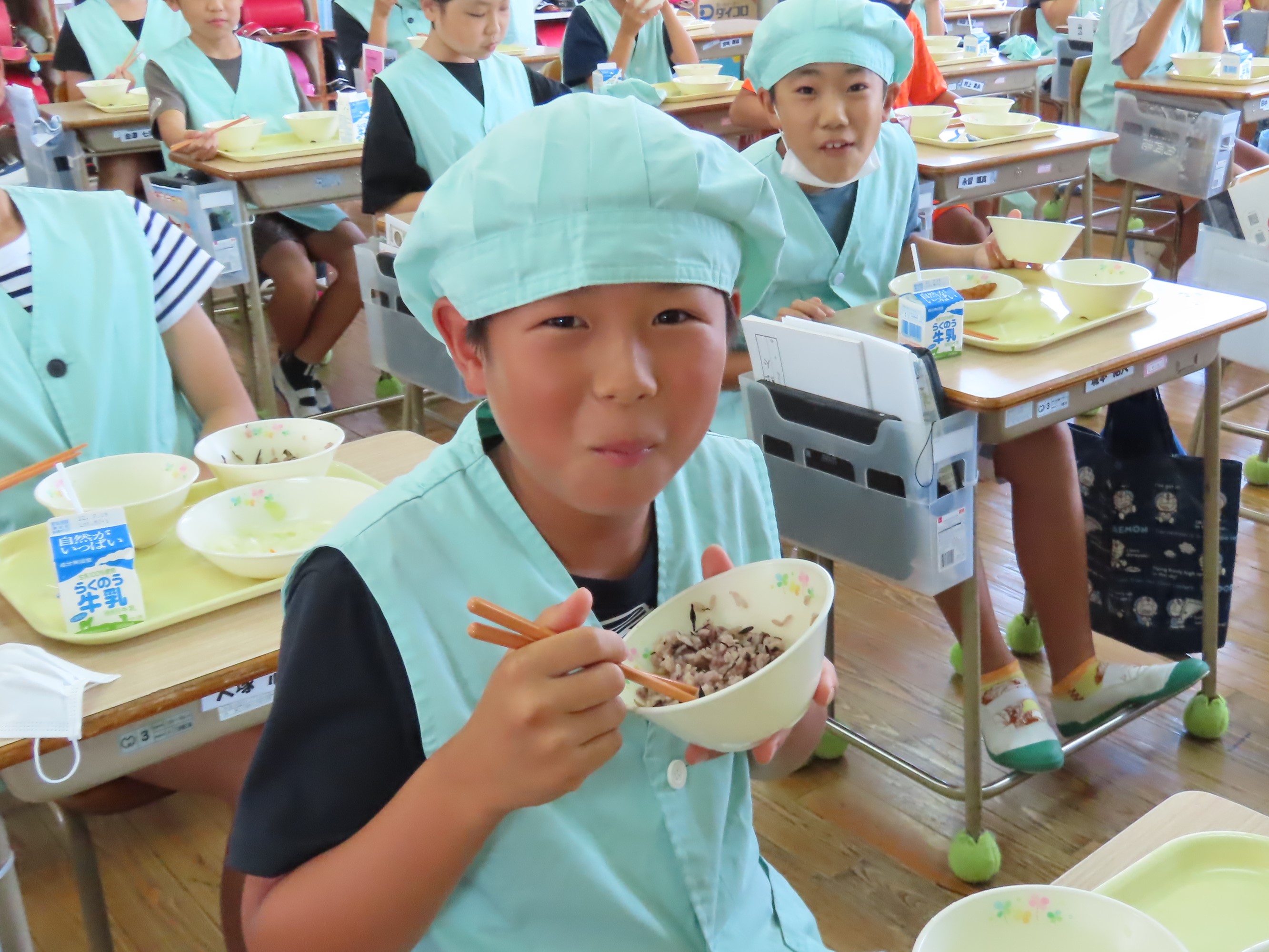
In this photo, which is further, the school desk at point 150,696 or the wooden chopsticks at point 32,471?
the wooden chopsticks at point 32,471

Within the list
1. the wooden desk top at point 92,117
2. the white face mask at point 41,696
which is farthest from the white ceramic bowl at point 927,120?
the white face mask at point 41,696

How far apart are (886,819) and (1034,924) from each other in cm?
143

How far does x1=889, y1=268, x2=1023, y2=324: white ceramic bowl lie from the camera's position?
6.18 ft

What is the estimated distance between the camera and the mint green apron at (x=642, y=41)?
473cm

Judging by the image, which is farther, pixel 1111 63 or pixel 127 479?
pixel 1111 63

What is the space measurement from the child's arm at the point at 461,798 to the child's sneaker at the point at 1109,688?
5.24 feet

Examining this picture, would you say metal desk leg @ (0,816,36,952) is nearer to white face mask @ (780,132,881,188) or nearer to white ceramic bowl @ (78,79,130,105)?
white face mask @ (780,132,881,188)

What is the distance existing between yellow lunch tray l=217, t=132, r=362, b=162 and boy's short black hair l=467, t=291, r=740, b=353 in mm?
2693

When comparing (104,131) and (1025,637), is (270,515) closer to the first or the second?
(1025,637)

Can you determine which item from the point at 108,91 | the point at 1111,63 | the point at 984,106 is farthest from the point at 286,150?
the point at 1111,63

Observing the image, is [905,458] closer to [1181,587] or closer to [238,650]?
[1181,587]

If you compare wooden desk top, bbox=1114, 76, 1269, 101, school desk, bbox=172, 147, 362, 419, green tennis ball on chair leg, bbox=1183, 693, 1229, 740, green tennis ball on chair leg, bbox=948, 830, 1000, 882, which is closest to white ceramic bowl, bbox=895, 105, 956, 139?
wooden desk top, bbox=1114, 76, 1269, 101

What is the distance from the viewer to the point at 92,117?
4.11m

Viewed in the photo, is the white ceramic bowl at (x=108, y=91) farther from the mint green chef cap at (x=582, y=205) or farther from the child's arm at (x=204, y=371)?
the mint green chef cap at (x=582, y=205)
